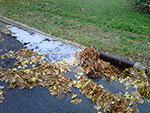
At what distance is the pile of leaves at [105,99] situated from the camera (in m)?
3.05

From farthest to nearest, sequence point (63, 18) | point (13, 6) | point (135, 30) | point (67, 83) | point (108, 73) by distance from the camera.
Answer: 1. point (13, 6)
2. point (63, 18)
3. point (135, 30)
4. point (108, 73)
5. point (67, 83)

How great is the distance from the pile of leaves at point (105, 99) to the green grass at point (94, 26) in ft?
5.59

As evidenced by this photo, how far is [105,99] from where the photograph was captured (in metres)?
3.24

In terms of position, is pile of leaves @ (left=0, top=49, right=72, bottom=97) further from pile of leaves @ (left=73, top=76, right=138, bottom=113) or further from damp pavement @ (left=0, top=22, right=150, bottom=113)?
pile of leaves @ (left=73, top=76, right=138, bottom=113)

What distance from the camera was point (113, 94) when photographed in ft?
11.4

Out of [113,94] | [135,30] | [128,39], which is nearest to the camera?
[113,94]

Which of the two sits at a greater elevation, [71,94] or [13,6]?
[13,6]

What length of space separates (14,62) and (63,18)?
410 centimetres

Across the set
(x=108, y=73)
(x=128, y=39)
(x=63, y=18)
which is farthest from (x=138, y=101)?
(x=63, y=18)

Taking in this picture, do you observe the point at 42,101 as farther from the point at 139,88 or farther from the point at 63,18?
the point at 63,18

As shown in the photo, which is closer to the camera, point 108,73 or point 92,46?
point 108,73

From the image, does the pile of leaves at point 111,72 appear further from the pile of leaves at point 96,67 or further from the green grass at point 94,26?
the green grass at point 94,26

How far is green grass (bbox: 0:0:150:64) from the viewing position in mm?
5119

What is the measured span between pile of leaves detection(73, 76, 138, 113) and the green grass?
1704 millimetres
